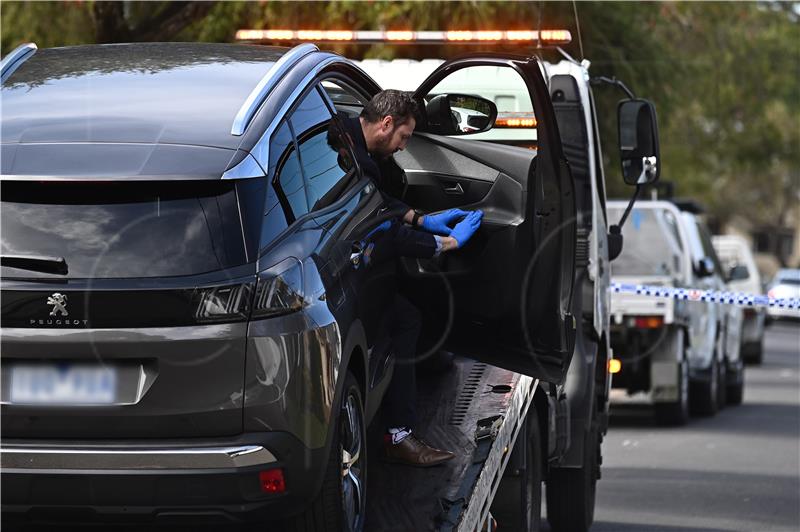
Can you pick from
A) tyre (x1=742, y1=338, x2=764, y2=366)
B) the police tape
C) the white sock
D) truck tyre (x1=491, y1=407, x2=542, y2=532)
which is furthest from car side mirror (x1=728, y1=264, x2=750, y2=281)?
the white sock

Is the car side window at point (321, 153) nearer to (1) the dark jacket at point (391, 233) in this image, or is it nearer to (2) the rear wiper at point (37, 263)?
(1) the dark jacket at point (391, 233)

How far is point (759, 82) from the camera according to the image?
1161 inches

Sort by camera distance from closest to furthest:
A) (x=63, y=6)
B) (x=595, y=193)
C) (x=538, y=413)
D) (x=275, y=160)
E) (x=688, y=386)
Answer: (x=275, y=160) < (x=538, y=413) < (x=595, y=193) < (x=63, y=6) < (x=688, y=386)

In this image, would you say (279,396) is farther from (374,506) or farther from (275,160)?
(374,506)

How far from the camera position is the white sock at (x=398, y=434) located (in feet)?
19.9

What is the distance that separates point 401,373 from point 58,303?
1831 mm

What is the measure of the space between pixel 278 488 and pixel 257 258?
26.5 inches

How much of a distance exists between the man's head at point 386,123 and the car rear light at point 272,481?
1946 millimetres

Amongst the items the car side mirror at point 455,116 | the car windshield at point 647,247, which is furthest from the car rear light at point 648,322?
the car side mirror at point 455,116

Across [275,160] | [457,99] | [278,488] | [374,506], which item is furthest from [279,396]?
[457,99]

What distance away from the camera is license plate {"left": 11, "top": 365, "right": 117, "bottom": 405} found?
4.57 m

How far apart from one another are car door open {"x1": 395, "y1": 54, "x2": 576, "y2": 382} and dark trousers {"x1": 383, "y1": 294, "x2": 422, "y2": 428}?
0.40 metres

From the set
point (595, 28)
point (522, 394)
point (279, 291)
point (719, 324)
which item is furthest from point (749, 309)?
point (279, 291)

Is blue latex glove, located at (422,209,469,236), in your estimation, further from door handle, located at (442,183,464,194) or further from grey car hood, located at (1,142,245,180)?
grey car hood, located at (1,142,245,180)
